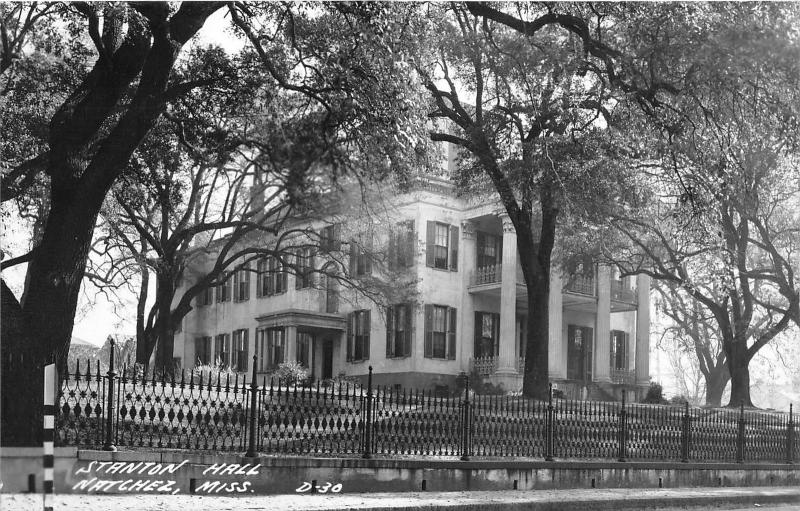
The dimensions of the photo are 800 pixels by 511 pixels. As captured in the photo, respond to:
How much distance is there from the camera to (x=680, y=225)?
715 inches

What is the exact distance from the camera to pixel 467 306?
40062 millimetres

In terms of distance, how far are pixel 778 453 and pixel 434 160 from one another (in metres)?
14.5

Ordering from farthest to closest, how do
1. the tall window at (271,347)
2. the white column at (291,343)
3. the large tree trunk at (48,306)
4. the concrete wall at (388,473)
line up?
the tall window at (271,347) < the white column at (291,343) < the large tree trunk at (48,306) < the concrete wall at (388,473)

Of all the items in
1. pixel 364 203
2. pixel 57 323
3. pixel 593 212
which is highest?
pixel 593 212

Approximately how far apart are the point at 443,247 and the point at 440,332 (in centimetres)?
365

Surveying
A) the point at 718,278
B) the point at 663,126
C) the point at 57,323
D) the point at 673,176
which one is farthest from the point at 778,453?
the point at 57,323

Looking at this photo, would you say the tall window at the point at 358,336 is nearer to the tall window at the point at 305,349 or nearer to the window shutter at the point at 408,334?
the window shutter at the point at 408,334

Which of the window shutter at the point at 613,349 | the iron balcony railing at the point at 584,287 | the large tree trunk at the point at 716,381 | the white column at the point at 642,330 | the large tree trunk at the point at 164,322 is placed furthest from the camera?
the large tree trunk at the point at 716,381

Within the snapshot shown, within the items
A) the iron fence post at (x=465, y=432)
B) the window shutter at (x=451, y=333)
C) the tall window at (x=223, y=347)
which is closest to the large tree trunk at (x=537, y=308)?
the iron fence post at (x=465, y=432)

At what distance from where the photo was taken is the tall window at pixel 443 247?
3669 centimetres

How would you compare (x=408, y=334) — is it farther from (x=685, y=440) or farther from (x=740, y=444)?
(x=685, y=440)

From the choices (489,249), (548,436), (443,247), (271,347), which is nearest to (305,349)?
(271,347)

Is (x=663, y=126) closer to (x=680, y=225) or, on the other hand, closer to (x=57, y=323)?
(x=680, y=225)

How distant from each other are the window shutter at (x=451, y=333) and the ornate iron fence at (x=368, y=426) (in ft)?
53.4
